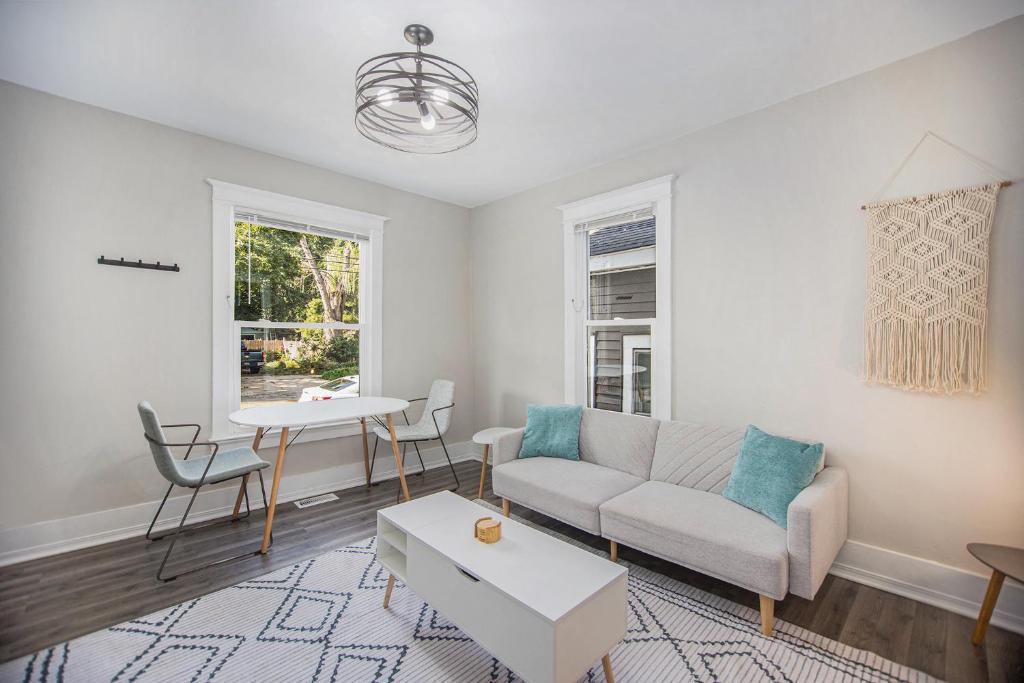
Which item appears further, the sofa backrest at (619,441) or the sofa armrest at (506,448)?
the sofa armrest at (506,448)

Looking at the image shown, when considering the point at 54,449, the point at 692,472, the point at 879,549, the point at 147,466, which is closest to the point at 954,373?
the point at 879,549

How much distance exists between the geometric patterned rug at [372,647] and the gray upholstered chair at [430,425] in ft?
4.89

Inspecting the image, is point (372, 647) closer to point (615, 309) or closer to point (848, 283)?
point (615, 309)

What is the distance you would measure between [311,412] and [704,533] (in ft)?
8.41

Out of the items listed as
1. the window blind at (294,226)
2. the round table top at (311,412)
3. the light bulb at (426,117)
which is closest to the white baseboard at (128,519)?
the round table top at (311,412)

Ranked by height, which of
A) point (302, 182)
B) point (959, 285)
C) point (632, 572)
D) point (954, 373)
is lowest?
point (632, 572)

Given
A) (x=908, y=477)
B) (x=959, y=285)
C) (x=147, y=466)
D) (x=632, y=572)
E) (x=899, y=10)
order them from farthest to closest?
(x=147, y=466)
(x=632, y=572)
(x=908, y=477)
(x=959, y=285)
(x=899, y=10)

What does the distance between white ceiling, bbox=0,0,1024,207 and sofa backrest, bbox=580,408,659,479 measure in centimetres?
206

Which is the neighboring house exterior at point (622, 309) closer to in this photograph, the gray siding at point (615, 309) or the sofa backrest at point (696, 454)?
the gray siding at point (615, 309)

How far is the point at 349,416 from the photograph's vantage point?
9.96ft

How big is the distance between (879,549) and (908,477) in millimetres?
418

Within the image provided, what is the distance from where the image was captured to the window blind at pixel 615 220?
3.38m

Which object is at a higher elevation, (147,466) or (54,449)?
(54,449)

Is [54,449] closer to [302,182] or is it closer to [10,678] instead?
[10,678]
